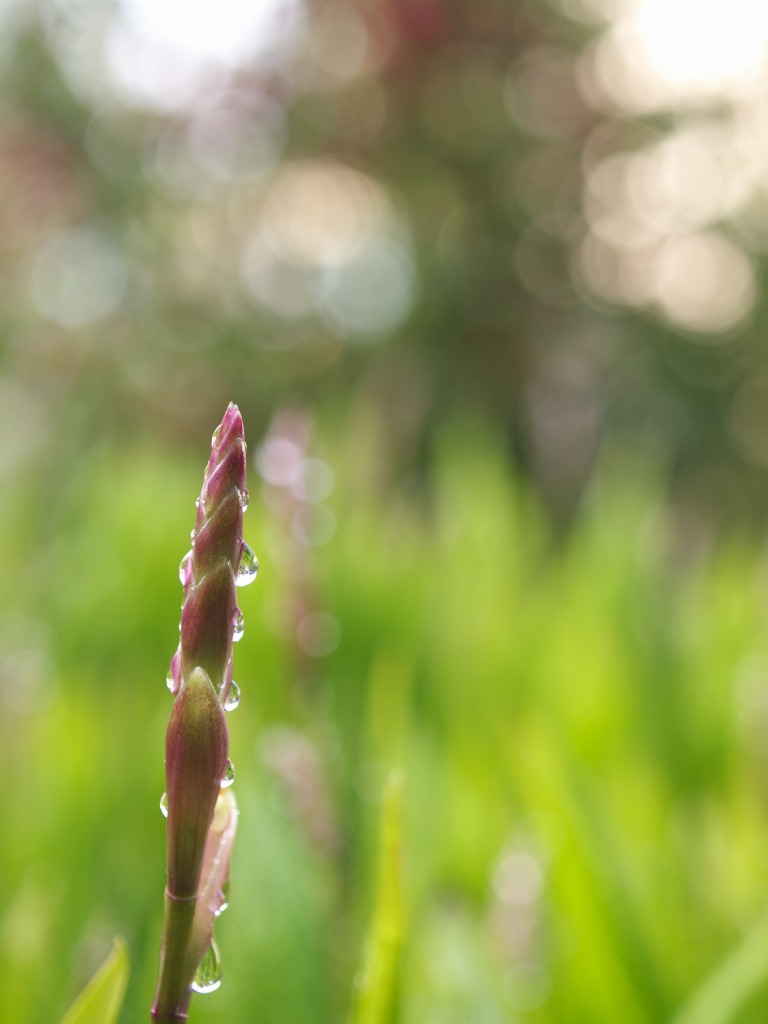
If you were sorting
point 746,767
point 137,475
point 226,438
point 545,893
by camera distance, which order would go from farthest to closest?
A: 1. point 137,475
2. point 746,767
3. point 545,893
4. point 226,438

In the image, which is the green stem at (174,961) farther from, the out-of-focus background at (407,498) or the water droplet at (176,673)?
the out-of-focus background at (407,498)

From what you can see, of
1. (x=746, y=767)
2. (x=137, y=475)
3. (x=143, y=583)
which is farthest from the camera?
(x=137, y=475)

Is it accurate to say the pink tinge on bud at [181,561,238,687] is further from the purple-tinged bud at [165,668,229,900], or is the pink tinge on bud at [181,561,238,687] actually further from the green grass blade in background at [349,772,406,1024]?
the green grass blade in background at [349,772,406,1024]

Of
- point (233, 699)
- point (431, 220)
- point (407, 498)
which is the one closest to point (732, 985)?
point (233, 699)

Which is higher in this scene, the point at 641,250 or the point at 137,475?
the point at 641,250

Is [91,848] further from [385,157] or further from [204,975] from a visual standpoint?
[385,157]

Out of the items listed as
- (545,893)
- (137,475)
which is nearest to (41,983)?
(545,893)
